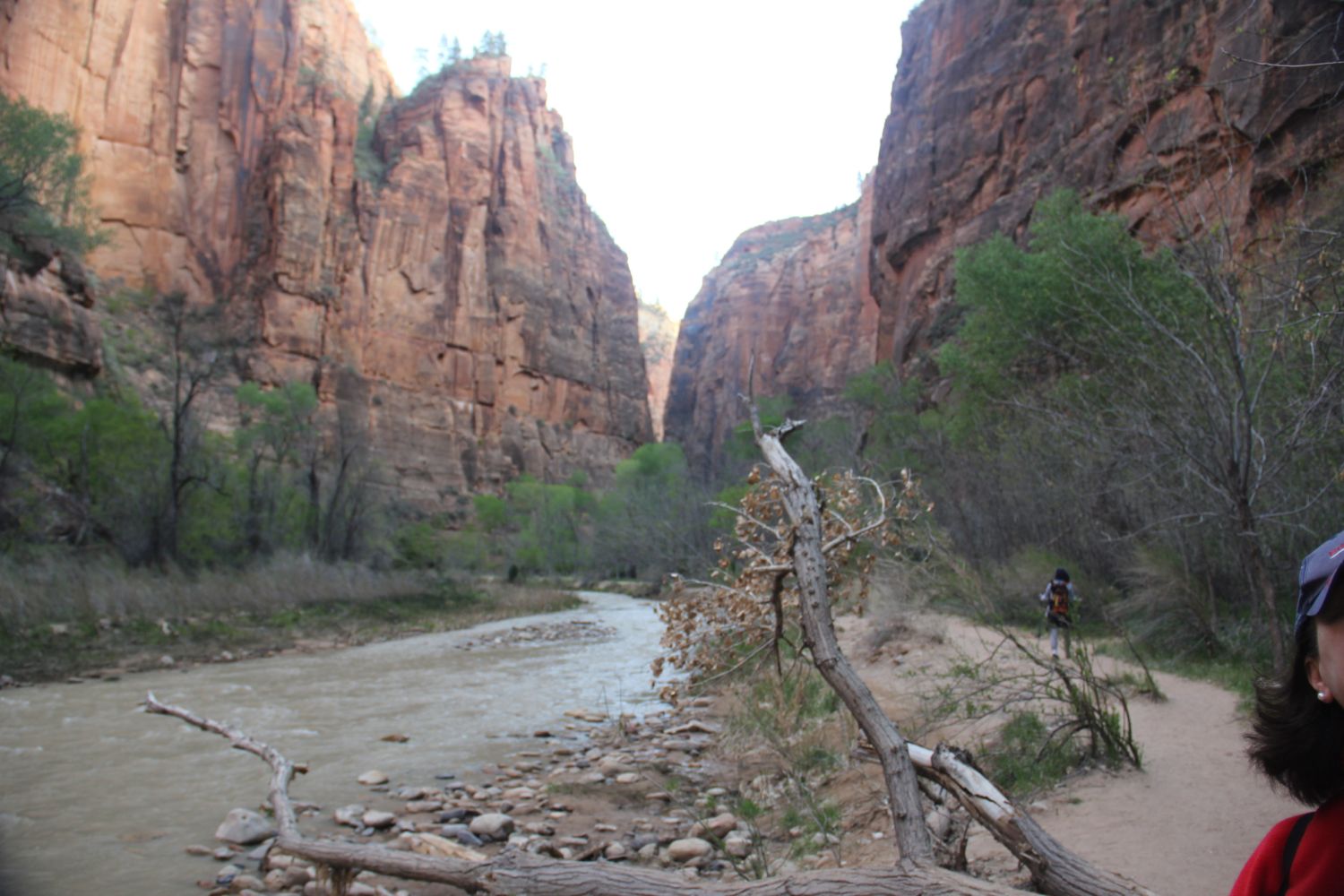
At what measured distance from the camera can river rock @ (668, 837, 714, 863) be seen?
4.39 m

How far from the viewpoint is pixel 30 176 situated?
23.2 m

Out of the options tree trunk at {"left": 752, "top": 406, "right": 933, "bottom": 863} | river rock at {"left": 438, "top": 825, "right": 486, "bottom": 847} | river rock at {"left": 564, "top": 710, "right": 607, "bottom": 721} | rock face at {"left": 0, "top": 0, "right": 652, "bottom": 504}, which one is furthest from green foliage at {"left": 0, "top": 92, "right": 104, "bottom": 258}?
tree trunk at {"left": 752, "top": 406, "right": 933, "bottom": 863}

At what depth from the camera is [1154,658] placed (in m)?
8.09

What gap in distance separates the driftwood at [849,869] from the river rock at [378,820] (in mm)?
1263

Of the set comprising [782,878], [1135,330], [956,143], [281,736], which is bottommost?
[281,736]

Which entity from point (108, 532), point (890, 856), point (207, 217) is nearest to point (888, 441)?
point (108, 532)

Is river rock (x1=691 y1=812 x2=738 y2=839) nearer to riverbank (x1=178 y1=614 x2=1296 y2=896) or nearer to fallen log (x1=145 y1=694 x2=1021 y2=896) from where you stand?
riverbank (x1=178 y1=614 x2=1296 y2=896)

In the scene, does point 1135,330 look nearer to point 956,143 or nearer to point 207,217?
point 956,143

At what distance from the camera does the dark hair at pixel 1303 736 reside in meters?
1.26

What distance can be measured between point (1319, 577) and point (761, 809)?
4.52 meters

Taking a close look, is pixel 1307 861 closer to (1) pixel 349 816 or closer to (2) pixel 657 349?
(1) pixel 349 816

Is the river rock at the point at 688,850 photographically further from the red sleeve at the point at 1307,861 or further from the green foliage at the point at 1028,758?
the red sleeve at the point at 1307,861

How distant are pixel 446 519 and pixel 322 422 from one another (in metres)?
9.88

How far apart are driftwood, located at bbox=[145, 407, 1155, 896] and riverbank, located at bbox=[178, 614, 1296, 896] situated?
51 centimetres
